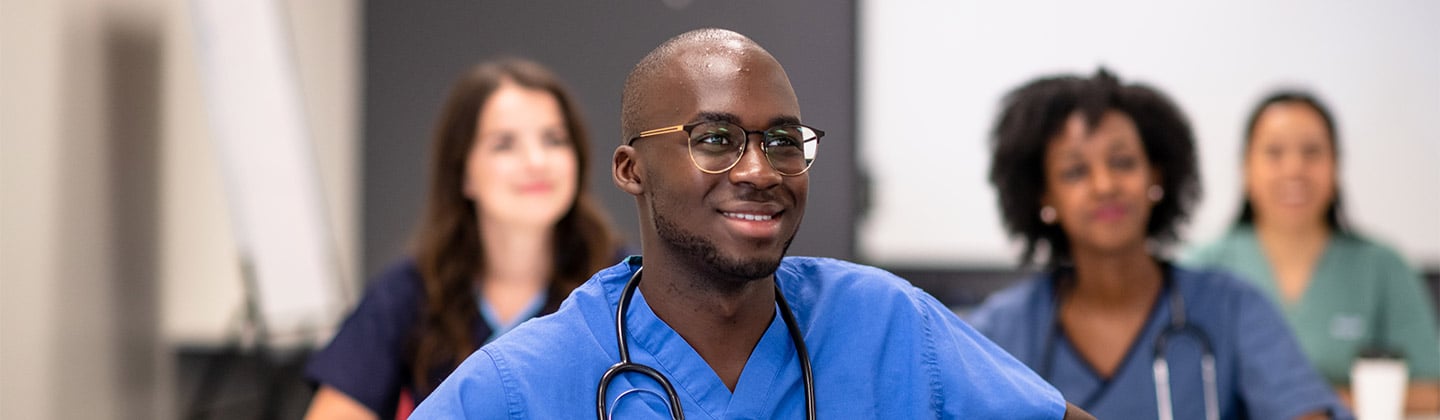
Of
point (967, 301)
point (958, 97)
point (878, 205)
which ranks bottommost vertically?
point (967, 301)

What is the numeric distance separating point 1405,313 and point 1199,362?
3.72 feet

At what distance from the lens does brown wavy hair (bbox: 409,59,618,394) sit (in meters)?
1.96

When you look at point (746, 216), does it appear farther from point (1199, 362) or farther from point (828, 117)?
point (828, 117)

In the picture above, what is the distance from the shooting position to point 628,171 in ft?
3.40

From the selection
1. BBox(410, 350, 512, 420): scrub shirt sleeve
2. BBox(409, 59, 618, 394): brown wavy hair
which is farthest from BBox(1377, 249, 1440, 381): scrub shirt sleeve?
BBox(410, 350, 512, 420): scrub shirt sleeve

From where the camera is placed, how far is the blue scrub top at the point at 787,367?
0.97 metres

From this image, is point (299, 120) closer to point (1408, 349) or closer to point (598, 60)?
point (598, 60)

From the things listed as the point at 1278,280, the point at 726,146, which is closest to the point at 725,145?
the point at 726,146

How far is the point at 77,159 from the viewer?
235cm

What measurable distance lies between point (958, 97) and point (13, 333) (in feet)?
8.23

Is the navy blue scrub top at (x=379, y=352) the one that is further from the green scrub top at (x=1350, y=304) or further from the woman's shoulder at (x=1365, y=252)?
the woman's shoulder at (x=1365, y=252)

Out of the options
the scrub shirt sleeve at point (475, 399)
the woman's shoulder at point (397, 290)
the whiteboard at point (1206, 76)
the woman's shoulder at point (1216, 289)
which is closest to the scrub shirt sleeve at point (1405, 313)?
the whiteboard at point (1206, 76)

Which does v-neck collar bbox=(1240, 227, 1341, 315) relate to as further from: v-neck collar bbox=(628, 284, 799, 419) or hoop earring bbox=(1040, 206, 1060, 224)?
v-neck collar bbox=(628, 284, 799, 419)

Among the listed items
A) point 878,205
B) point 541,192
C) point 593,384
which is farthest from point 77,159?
point 878,205
